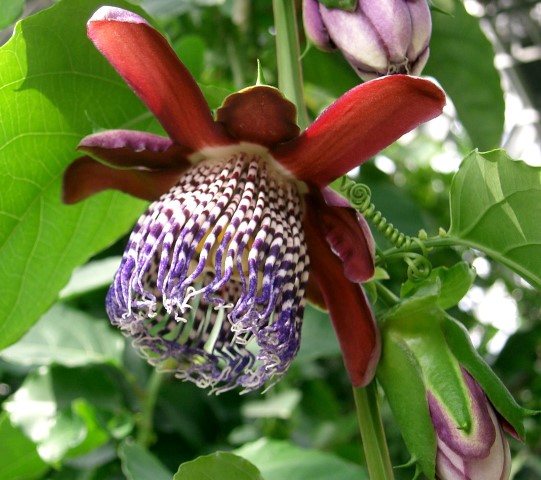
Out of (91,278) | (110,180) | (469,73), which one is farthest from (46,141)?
(469,73)

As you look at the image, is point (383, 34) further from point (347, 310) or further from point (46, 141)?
point (46, 141)

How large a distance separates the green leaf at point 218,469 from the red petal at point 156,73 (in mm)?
284

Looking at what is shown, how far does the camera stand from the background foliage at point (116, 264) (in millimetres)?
843

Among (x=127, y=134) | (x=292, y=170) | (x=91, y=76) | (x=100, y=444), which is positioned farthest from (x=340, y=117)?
(x=100, y=444)

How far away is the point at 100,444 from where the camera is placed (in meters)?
1.30

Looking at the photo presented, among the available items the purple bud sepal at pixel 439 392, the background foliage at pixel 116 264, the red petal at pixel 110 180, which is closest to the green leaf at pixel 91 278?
→ the background foliage at pixel 116 264

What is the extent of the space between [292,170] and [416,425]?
246 millimetres

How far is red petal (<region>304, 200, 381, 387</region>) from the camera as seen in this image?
2.38ft

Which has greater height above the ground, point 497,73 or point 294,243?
point 294,243

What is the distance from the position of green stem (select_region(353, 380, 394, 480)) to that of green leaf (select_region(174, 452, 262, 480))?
0.12m

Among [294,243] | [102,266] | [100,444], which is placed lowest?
[100,444]

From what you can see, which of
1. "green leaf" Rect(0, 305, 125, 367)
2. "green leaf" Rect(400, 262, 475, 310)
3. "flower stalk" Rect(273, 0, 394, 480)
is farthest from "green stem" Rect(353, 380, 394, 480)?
"green leaf" Rect(0, 305, 125, 367)

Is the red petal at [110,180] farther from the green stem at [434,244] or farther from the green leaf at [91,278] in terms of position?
the green leaf at [91,278]

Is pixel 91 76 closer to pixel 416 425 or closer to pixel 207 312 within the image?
pixel 207 312
